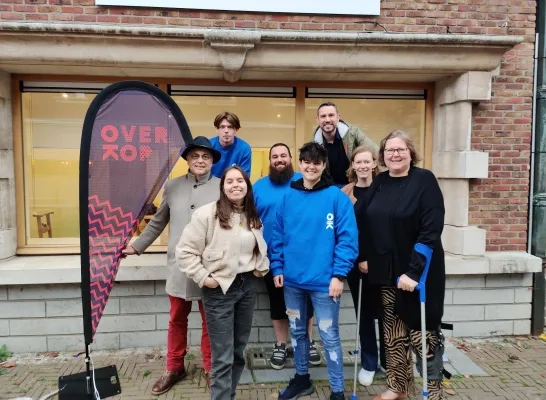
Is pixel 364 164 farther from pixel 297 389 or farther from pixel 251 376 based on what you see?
pixel 251 376

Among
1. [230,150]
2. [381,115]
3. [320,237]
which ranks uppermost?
[381,115]

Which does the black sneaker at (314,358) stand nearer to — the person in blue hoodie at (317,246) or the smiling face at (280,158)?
the person in blue hoodie at (317,246)

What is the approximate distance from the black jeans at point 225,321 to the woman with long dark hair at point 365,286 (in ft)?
3.23

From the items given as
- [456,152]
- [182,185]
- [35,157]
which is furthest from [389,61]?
[35,157]

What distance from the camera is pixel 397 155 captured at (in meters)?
3.18

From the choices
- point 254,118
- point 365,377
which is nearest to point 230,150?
point 254,118

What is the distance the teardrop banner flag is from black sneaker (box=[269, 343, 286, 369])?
1.73m

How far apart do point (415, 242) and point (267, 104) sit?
2749mm

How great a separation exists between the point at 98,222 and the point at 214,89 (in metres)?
2.39

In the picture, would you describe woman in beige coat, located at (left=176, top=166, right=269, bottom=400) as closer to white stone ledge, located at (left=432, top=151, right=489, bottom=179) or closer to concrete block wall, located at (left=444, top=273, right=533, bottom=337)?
white stone ledge, located at (left=432, top=151, right=489, bottom=179)

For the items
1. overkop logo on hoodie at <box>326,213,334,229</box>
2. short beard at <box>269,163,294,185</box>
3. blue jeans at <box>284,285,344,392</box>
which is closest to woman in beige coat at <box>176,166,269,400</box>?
blue jeans at <box>284,285,344,392</box>

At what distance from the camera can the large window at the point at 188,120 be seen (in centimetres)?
498

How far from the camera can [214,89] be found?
509 cm

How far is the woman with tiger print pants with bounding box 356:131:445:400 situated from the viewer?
309 cm
